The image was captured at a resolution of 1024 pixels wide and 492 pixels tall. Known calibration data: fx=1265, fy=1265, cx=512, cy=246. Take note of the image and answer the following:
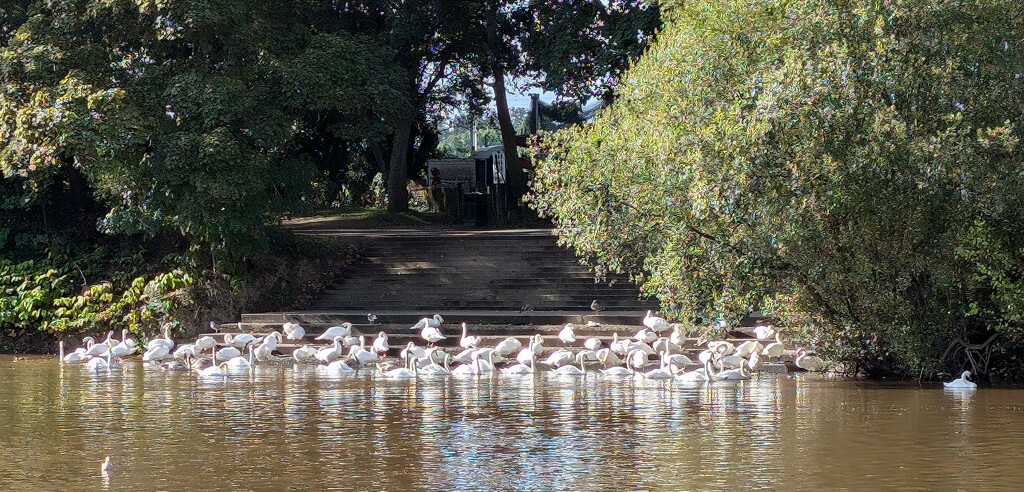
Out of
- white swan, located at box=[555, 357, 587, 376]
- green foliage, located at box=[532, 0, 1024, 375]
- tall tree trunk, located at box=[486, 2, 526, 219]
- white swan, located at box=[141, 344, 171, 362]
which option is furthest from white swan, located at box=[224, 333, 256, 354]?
tall tree trunk, located at box=[486, 2, 526, 219]

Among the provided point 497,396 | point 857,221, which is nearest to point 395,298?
point 497,396

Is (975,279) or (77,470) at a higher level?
(975,279)

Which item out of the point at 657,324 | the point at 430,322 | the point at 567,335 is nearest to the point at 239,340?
the point at 430,322

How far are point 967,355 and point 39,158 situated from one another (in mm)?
14958

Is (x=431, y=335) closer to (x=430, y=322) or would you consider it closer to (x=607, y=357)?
(x=430, y=322)

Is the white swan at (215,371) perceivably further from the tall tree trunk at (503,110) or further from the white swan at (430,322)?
the tall tree trunk at (503,110)

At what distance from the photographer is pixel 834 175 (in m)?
14.0

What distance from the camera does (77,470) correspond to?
10.3m

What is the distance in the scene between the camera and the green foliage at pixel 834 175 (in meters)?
14.2

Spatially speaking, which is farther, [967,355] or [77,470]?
[967,355]

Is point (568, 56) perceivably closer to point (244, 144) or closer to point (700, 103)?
point (244, 144)

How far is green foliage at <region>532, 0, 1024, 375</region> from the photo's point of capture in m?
14.2

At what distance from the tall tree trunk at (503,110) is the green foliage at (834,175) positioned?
54.4 feet

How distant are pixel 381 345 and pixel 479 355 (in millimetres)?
1724
